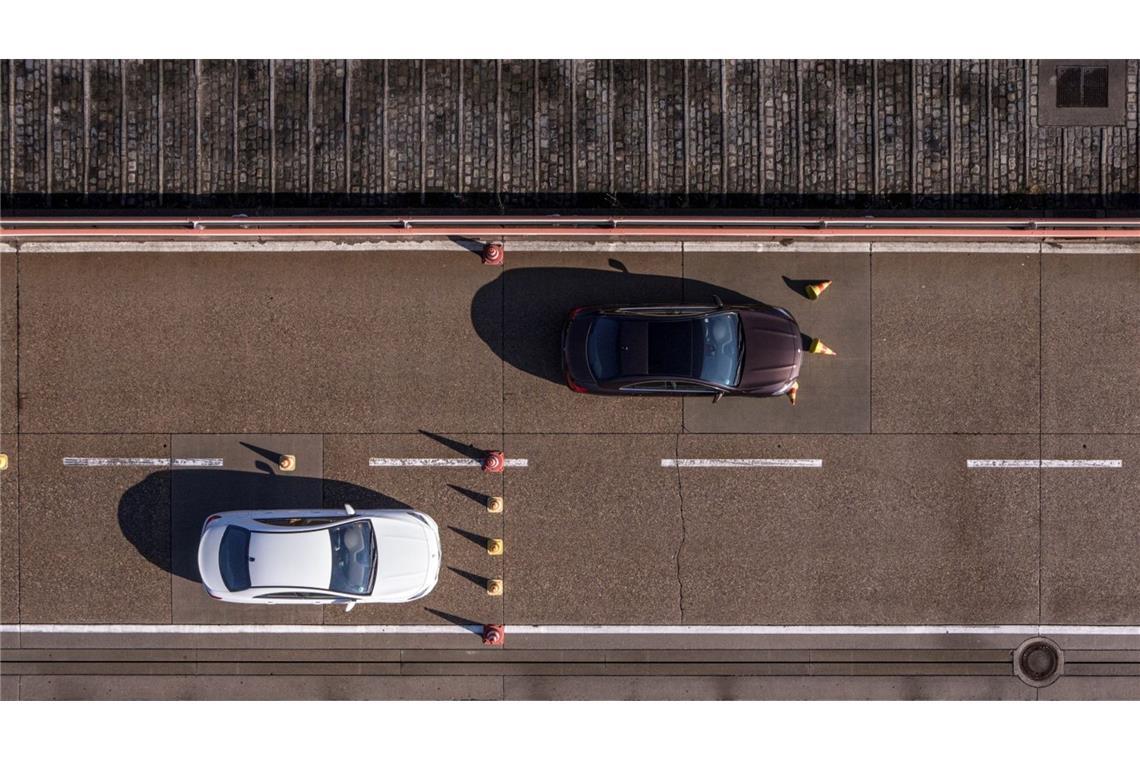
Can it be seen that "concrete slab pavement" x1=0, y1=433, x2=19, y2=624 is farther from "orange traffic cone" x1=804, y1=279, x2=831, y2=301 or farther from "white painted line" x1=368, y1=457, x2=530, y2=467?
"orange traffic cone" x1=804, y1=279, x2=831, y2=301

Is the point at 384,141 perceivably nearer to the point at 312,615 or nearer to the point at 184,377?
the point at 184,377

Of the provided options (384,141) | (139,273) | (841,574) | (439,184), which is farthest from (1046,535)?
A: (139,273)

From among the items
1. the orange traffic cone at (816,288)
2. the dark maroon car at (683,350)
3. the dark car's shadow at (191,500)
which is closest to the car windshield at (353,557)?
the dark car's shadow at (191,500)

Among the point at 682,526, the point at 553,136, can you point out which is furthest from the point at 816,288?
the point at 553,136

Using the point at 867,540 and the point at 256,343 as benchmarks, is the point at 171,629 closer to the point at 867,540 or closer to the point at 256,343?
the point at 256,343

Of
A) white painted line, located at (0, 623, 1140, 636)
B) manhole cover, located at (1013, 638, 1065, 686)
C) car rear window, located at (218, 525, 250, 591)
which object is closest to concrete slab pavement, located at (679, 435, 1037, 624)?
white painted line, located at (0, 623, 1140, 636)
